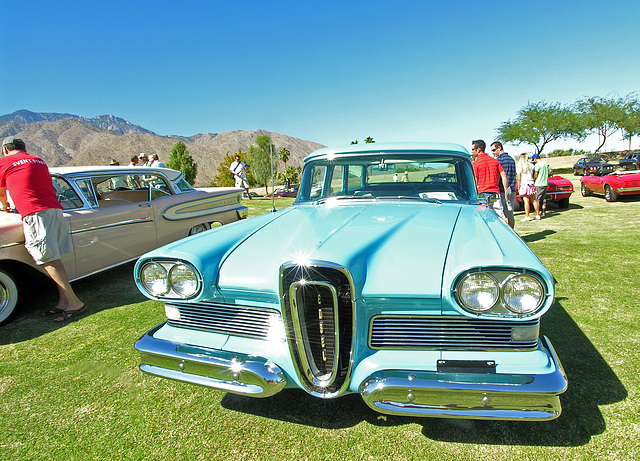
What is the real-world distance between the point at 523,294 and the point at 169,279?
5.61ft

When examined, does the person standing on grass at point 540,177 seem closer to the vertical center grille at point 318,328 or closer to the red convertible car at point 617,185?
the red convertible car at point 617,185

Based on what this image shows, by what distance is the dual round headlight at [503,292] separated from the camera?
153 cm

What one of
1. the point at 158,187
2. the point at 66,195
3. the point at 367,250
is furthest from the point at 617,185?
the point at 66,195

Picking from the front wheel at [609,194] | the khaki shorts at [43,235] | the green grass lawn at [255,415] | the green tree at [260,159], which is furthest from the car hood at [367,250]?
the green tree at [260,159]

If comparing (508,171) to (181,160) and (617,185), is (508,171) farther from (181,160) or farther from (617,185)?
(181,160)

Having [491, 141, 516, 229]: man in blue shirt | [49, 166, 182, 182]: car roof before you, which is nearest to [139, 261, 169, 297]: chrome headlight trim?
[49, 166, 182, 182]: car roof

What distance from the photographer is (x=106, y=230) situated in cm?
409

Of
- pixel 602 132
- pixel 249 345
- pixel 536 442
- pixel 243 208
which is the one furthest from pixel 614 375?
pixel 602 132

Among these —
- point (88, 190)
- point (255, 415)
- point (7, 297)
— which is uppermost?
point (88, 190)

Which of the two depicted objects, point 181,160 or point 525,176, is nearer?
point 525,176

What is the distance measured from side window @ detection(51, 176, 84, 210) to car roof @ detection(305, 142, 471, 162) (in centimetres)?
275

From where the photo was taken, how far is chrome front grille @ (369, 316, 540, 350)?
1633 millimetres

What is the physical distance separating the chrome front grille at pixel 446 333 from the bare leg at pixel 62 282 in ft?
10.2

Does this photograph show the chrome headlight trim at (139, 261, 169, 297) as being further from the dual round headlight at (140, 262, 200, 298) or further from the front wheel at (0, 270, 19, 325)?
the front wheel at (0, 270, 19, 325)
